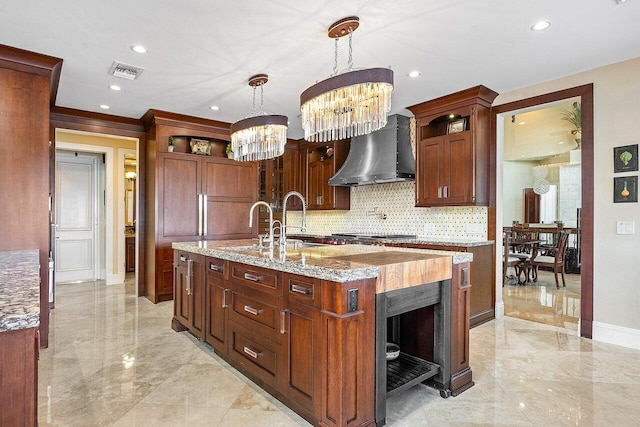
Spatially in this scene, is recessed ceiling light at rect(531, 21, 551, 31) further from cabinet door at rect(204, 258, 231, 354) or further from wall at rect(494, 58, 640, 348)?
cabinet door at rect(204, 258, 231, 354)

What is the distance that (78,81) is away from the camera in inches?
147

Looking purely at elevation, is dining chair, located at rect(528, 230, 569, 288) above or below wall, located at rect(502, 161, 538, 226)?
below

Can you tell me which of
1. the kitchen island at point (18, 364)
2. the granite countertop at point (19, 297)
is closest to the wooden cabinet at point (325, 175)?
the granite countertop at point (19, 297)

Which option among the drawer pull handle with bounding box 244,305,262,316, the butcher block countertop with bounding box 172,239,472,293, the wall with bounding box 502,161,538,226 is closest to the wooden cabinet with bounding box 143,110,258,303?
the butcher block countertop with bounding box 172,239,472,293

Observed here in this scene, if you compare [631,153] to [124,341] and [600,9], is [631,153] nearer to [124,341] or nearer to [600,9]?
[600,9]

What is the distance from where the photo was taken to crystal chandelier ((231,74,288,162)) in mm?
3215

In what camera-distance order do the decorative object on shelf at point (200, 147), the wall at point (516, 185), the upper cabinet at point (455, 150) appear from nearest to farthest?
the upper cabinet at point (455, 150), the decorative object on shelf at point (200, 147), the wall at point (516, 185)

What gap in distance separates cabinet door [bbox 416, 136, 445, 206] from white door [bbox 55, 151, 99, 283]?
5.73m

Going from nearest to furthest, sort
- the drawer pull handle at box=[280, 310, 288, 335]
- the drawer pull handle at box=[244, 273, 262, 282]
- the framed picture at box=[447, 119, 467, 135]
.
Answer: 1. the drawer pull handle at box=[280, 310, 288, 335]
2. the drawer pull handle at box=[244, 273, 262, 282]
3. the framed picture at box=[447, 119, 467, 135]

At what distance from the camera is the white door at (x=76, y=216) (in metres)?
6.22

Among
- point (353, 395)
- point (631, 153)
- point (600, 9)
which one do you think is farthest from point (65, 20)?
point (631, 153)

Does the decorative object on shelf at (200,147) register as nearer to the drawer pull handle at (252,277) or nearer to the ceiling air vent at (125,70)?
the ceiling air vent at (125,70)

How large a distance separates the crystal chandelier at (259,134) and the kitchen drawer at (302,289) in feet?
5.56

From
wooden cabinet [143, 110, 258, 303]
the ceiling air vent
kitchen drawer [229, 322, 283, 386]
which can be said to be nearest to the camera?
kitchen drawer [229, 322, 283, 386]
